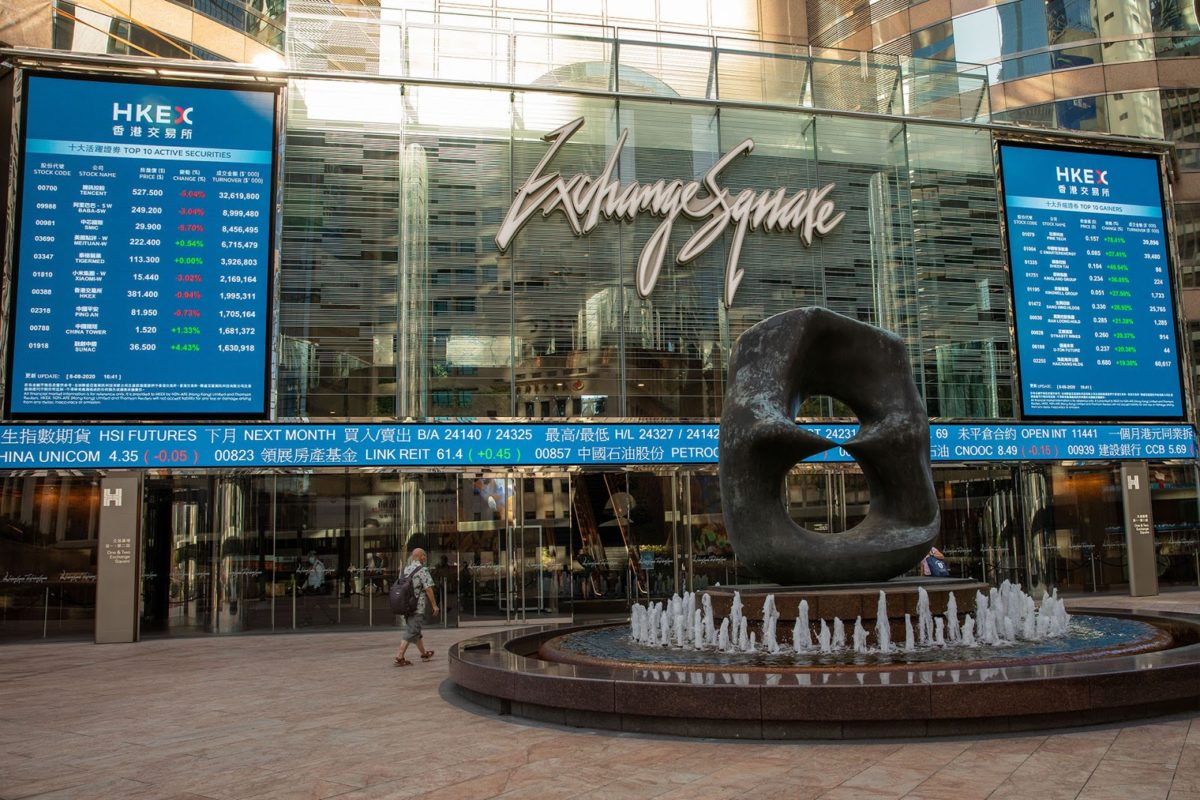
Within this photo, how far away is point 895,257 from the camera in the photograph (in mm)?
21969

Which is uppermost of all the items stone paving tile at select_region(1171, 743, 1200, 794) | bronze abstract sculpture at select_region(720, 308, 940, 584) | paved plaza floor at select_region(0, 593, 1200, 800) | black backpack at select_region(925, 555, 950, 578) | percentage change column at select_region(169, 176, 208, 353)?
percentage change column at select_region(169, 176, 208, 353)

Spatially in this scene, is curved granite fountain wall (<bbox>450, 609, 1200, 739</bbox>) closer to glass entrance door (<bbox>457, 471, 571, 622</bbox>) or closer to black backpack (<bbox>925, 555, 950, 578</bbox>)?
black backpack (<bbox>925, 555, 950, 578</bbox>)

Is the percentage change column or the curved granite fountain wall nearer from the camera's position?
the curved granite fountain wall

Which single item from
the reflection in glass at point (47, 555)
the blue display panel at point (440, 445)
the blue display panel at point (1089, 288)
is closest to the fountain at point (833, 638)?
the blue display panel at point (440, 445)

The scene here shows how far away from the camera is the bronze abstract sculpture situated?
1068 cm

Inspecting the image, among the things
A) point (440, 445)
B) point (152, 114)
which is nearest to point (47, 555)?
point (440, 445)

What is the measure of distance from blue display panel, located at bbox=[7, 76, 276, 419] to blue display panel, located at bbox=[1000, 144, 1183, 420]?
17.1 meters

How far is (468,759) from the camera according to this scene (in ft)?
22.0

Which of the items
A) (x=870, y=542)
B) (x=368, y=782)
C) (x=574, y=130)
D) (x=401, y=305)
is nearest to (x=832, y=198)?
(x=574, y=130)

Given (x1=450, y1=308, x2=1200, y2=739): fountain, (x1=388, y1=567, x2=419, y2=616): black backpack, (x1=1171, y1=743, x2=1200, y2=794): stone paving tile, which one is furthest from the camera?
Result: (x1=388, y1=567, x2=419, y2=616): black backpack

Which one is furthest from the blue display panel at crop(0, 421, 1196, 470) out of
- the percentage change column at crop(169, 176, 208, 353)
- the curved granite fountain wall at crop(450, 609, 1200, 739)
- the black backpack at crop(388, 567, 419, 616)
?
the curved granite fountain wall at crop(450, 609, 1200, 739)

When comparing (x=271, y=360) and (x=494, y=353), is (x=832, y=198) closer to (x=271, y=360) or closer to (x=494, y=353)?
(x=494, y=353)

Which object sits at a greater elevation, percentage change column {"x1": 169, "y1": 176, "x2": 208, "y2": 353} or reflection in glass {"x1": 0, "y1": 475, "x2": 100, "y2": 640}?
percentage change column {"x1": 169, "y1": 176, "x2": 208, "y2": 353}

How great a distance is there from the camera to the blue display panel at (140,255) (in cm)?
1772
